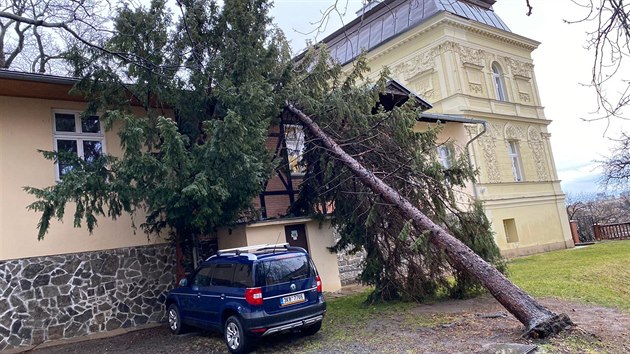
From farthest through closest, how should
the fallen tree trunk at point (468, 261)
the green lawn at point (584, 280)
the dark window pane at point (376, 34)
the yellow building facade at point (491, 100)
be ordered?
the dark window pane at point (376, 34), the yellow building facade at point (491, 100), the green lawn at point (584, 280), the fallen tree trunk at point (468, 261)

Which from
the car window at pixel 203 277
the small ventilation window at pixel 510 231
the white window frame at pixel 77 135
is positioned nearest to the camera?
the car window at pixel 203 277

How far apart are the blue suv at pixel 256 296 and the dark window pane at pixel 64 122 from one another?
536 cm

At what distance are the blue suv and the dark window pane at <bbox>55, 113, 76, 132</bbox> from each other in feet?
17.6

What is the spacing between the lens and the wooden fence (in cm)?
2653

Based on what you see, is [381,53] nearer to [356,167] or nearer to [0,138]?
[356,167]

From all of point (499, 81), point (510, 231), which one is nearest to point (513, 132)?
point (499, 81)

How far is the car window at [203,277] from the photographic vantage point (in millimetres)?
8516

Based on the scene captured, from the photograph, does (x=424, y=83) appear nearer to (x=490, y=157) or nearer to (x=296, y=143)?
(x=490, y=157)

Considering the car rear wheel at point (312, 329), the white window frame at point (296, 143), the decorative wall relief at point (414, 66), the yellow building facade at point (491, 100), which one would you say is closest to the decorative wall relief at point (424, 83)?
the yellow building facade at point (491, 100)

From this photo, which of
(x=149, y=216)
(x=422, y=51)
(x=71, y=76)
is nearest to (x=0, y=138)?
(x=71, y=76)

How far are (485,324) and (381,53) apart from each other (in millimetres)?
18161

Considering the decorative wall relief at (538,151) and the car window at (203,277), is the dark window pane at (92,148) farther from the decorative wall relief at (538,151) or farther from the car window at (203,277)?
the decorative wall relief at (538,151)

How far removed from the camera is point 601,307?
8.38 meters

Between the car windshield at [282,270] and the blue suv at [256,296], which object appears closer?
the blue suv at [256,296]
